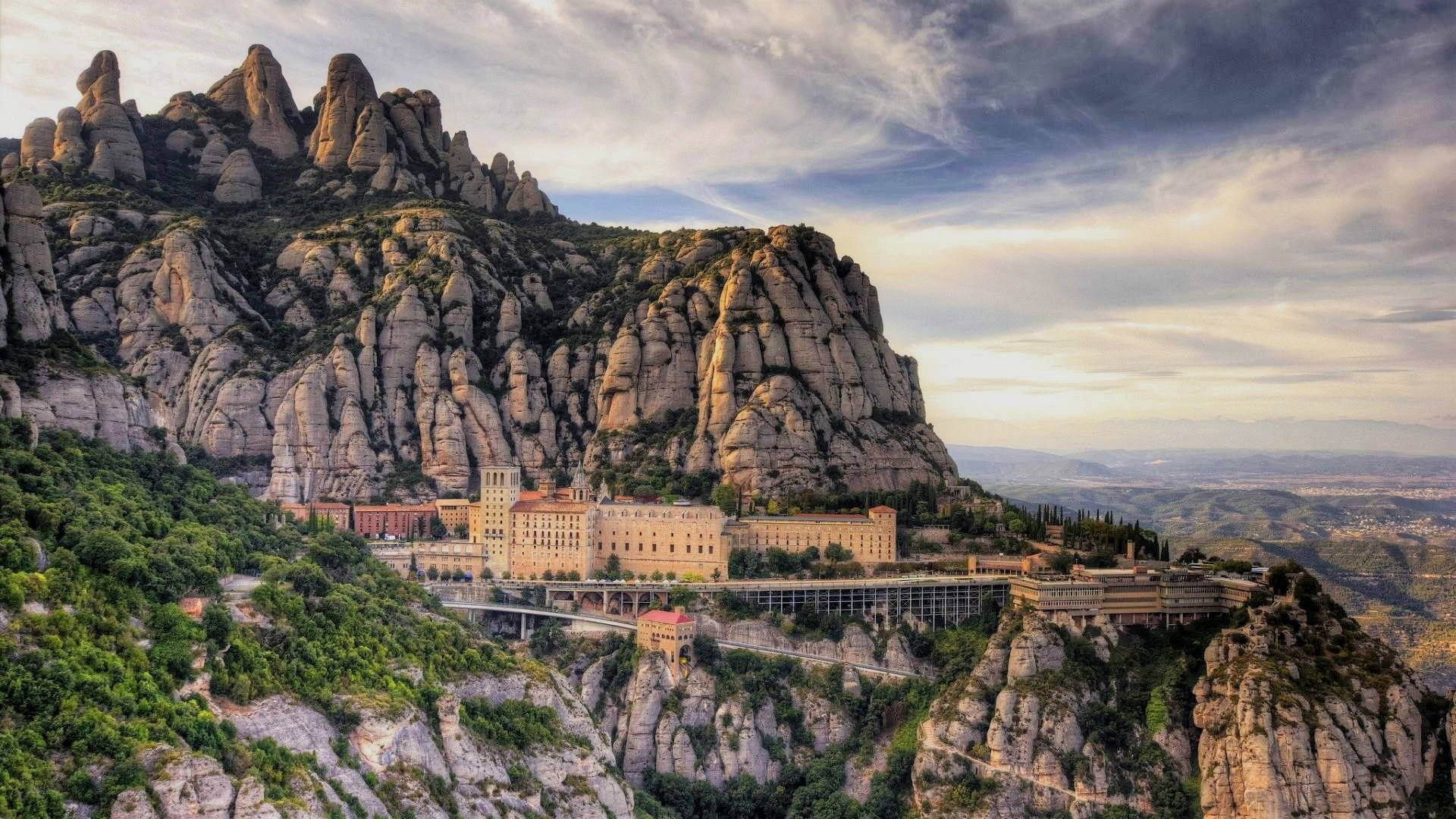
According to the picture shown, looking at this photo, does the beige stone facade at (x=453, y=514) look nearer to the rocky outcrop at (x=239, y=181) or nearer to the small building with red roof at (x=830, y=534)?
the small building with red roof at (x=830, y=534)

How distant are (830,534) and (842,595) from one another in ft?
25.0

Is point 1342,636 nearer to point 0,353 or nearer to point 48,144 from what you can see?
point 0,353

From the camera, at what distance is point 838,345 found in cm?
13062

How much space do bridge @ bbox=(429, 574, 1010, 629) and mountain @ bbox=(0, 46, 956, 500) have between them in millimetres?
18337

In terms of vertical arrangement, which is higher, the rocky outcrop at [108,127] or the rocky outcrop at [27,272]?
the rocky outcrop at [108,127]

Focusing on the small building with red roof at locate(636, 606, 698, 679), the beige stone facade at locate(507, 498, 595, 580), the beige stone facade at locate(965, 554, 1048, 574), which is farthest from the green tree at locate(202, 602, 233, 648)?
the beige stone facade at locate(965, 554, 1048, 574)

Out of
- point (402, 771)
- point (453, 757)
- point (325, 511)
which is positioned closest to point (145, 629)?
point (402, 771)

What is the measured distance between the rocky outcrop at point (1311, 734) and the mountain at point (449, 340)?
4635cm

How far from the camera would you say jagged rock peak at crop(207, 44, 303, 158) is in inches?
6663

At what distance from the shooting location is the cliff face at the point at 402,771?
47.1 m

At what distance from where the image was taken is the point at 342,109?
6590 inches

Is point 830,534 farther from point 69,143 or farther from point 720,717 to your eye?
point 69,143

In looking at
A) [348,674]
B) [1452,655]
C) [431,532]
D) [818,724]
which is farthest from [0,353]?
[1452,655]

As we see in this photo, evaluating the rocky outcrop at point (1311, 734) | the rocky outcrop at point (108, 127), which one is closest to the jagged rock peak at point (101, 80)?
the rocky outcrop at point (108, 127)
